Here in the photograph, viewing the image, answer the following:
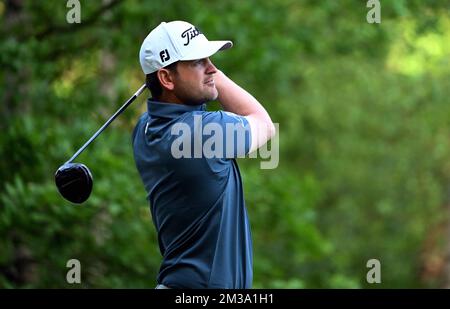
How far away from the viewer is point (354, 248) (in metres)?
19.8

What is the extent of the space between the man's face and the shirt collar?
1.4 inches

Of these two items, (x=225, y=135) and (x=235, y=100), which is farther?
(x=235, y=100)

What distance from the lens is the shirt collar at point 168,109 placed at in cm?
421

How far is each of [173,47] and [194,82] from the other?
16 centimetres

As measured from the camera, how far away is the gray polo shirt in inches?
162

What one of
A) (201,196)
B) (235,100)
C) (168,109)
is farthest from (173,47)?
(201,196)

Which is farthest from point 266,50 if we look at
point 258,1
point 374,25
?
point 374,25

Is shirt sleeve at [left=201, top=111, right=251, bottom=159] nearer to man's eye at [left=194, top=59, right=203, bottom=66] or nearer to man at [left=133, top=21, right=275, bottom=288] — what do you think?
man at [left=133, top=21, right=275, bottom=288]

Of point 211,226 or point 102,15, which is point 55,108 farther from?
point 211,226

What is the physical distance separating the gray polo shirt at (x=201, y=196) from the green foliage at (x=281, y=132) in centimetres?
390

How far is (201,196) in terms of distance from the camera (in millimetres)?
4148

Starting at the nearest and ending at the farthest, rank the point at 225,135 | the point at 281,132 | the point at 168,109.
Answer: the point at 225,135
the point at 168,109
the point at 281,132

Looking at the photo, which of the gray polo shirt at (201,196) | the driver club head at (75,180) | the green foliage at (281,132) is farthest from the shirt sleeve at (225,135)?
the green foliage at (281,132)

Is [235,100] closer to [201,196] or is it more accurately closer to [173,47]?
[173,47]
